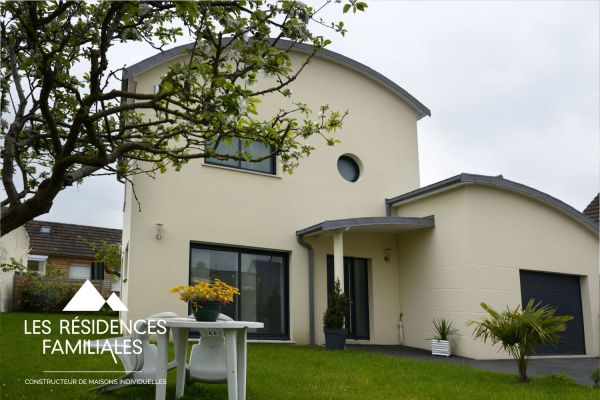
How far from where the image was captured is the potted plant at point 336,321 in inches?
484

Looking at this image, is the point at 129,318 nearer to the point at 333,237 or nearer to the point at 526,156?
the point at 333,237

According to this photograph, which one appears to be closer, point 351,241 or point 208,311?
point 208,311

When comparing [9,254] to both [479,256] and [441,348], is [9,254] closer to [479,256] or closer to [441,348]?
[441,348]

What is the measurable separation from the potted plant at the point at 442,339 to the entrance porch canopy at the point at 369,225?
2.28 metres

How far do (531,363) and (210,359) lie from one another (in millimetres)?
8108

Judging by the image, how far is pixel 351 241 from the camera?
14.4m

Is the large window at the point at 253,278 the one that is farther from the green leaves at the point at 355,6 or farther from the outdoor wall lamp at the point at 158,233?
the green leaves at the point at 355,6

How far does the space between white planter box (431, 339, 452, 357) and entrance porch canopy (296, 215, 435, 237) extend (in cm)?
271

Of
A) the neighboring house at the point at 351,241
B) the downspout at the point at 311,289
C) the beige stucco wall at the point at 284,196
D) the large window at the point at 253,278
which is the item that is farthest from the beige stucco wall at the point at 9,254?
the downspout at the point at 311,289

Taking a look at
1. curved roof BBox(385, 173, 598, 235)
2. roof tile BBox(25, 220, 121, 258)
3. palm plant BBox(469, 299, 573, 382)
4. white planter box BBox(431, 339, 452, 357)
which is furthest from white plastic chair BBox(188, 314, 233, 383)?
roof tile BBox(25, 220, 121, 258)

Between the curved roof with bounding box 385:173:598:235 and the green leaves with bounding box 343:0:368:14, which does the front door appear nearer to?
the curved roof with bounding box 385:173:598:235

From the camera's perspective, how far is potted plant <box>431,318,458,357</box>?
12.3m

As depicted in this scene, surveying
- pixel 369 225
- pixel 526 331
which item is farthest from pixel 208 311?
pixel 369 225

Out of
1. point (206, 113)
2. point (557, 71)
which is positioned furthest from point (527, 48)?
point (206, 113)
